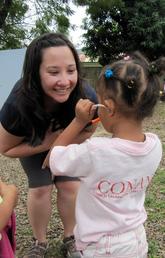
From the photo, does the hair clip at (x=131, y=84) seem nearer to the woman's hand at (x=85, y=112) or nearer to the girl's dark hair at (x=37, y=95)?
the woman's hand at (x=85, y=112)

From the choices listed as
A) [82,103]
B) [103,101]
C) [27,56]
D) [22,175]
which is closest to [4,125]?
[27,56]

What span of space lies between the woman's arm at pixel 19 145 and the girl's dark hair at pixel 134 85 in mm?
769

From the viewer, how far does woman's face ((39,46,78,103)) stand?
2.12m

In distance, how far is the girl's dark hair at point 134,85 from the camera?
5.26 ft

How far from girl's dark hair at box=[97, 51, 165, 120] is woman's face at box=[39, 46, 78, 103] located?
479 millimetres

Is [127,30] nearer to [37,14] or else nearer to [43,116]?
[37,14]

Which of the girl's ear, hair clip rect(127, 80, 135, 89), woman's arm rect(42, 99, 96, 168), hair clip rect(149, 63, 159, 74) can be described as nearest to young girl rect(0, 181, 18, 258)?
woman's arm rect(42, 99, 96, 168)

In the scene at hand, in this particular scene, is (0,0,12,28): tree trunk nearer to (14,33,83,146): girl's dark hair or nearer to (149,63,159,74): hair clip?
(14,33,83,146): girl's dark hair

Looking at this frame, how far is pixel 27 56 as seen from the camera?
7.27ft

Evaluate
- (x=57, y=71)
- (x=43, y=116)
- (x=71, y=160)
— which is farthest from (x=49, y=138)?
(x=71, y=160)

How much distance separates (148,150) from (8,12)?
30.2 ft

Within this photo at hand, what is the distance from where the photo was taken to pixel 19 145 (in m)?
2.45

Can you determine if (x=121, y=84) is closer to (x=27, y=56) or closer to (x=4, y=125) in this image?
(x=27, y=56)

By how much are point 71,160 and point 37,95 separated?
667 mm
